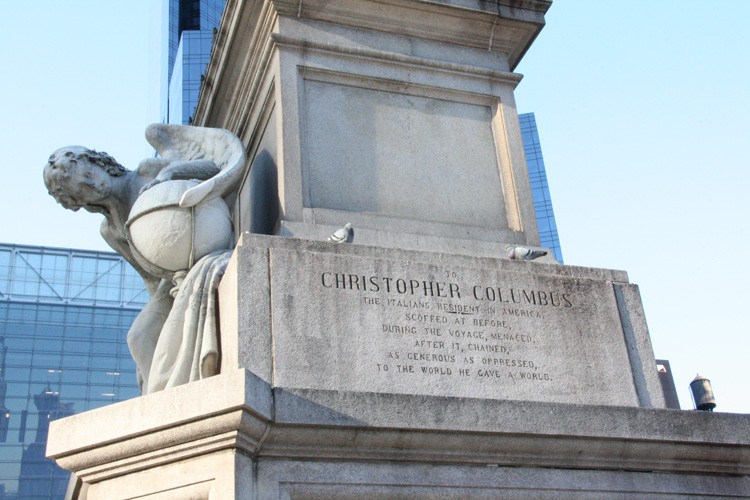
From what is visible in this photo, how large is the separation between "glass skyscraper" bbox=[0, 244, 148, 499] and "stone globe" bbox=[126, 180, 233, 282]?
6811cm

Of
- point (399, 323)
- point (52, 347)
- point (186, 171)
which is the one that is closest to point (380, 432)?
point (399, 323)

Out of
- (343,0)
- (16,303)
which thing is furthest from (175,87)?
(343,0)

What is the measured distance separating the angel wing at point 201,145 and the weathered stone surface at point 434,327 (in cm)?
137

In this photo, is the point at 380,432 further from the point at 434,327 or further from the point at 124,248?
the point at 124,248

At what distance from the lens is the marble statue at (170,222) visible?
6.74m

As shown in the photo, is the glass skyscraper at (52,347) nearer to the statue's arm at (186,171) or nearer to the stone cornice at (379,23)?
the stone cornice at (379,23)

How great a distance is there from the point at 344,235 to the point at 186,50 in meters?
97.1

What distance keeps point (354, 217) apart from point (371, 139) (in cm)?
87

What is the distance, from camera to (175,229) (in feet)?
23.9

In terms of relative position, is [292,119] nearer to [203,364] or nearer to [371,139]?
[371,139]

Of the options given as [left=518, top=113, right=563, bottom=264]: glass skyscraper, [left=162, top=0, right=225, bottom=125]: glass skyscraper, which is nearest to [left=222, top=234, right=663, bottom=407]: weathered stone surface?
[left=162, top=0, right=225, bottom=125]: glass skyscraper

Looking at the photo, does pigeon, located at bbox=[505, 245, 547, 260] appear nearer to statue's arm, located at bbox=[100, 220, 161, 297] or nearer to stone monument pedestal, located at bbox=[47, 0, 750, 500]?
stone monument pedestal, located at bbox=[47, 0, 750, 500]

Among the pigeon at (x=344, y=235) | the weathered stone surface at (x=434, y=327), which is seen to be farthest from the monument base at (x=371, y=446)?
the pigeon at (x=344, y=235)

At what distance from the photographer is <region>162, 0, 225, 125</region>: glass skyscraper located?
3772 inches
